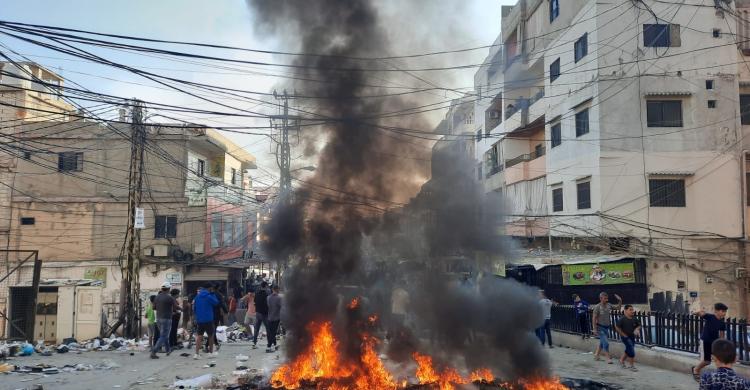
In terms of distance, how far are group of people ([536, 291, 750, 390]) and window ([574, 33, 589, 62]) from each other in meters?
10.2

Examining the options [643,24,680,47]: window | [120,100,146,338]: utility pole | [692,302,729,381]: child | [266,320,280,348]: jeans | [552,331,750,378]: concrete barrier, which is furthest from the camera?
[643,24,680,47]: window

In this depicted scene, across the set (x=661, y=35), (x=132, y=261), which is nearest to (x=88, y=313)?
(x=132, y=261)

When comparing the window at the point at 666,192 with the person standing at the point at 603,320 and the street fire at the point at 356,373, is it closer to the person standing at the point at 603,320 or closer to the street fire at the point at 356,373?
the person standing at the point at 603,320

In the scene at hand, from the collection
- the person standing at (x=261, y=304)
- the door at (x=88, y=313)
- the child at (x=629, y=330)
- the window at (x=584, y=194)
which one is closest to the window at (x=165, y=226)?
the door at (x=88, y=313)

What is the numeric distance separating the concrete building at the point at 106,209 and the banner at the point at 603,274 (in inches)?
584

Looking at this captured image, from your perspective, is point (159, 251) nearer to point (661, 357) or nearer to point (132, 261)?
point (132, 261)

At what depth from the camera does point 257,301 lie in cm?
1316

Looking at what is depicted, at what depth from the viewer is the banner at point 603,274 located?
61.2 ft

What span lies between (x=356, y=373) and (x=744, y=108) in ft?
61.3

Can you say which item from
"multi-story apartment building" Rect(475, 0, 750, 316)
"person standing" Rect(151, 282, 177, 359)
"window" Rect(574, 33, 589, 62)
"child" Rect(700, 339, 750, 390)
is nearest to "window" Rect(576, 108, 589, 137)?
"multi-story apartment building" Rect(475, 0, 750, 316)

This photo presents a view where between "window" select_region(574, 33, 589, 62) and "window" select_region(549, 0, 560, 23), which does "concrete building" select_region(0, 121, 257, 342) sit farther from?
"window" select_region(549, 0, 560, 23)

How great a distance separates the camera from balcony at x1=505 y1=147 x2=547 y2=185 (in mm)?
24250

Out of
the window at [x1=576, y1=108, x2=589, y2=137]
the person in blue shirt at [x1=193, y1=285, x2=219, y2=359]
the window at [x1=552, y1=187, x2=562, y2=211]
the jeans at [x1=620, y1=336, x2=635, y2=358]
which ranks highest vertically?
the window at [x1=576, y1=108, x2=589, y2=137]

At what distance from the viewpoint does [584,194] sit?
2070 centimetres
